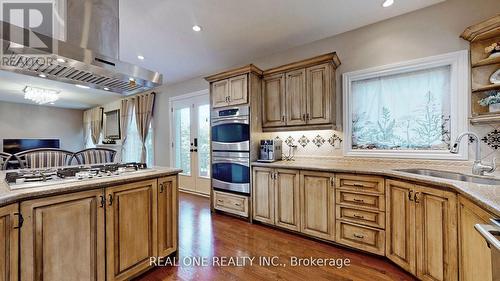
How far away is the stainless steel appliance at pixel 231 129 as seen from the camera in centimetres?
305

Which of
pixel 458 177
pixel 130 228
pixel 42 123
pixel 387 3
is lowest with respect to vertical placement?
pixel 130 228

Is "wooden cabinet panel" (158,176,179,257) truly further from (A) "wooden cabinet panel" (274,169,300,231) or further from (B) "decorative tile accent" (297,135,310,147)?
(B) "decorative tile accent" (297,135,310,147)

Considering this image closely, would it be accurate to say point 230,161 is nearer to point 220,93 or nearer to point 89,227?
point 220,93

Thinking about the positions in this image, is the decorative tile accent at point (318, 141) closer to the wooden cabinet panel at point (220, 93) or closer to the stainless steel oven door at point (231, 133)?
the stainless steel oven door at point (231, 133)

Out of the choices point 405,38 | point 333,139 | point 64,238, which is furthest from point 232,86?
point 64,238

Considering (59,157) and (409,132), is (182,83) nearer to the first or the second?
(59,157)

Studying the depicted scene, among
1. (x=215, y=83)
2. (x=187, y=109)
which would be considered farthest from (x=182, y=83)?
(x=215, y=83)

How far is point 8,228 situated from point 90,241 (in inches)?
17.9

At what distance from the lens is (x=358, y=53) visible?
270 cm

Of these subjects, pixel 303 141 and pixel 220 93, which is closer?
pixel 303 141

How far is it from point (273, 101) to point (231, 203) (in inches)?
66.5

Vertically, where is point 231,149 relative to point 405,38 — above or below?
below

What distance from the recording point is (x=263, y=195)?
113 inches

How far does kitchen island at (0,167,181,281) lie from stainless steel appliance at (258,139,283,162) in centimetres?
143
